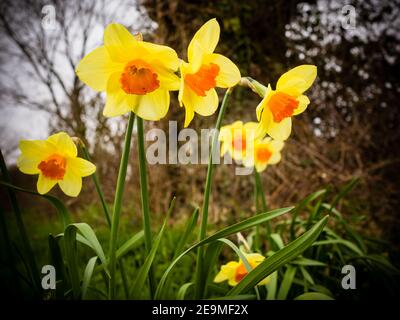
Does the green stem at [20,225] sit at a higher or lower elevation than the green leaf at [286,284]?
higher

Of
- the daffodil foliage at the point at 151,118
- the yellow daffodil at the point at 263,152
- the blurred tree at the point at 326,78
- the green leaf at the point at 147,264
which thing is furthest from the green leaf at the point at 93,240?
the blurred tree at the point at 326,78

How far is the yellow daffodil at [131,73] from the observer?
2.31 feet

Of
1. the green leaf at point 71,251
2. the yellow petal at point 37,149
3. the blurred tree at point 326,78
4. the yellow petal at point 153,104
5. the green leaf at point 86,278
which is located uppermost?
the blurred tree at point 326,78

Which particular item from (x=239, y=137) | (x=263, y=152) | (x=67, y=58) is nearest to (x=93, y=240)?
(x=239, y=137)

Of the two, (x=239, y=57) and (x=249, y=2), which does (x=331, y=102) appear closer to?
(x=239, y=57)

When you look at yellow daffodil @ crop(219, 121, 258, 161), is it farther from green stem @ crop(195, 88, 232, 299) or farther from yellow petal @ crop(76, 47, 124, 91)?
yellow petal @ crop(76, 47, 124, 91)

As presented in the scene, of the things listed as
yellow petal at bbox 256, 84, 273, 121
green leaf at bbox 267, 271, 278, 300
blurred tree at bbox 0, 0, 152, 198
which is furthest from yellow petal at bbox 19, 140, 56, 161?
blurred tree at bbox 0, 0, 152, 198

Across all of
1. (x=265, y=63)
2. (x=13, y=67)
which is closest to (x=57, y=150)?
(x=265, y=63)

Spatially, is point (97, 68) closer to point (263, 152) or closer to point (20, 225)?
point (20, 225)

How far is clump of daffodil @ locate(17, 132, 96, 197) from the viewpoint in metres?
0.87

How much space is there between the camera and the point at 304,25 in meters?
2.93

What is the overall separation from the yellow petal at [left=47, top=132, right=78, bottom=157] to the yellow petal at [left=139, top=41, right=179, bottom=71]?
320mm

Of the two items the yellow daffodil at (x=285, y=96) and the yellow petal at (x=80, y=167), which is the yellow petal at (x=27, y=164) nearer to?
the yellow petal at (x=80, y=167)

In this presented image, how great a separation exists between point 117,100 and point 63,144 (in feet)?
0.75
